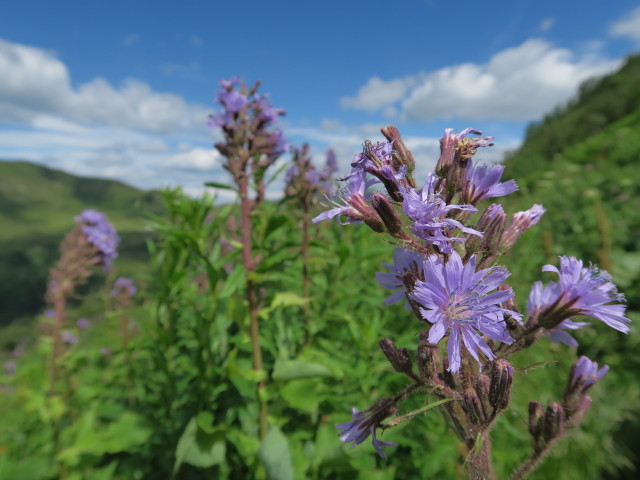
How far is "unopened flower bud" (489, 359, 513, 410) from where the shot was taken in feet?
4.34

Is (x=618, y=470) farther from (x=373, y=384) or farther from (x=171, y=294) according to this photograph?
(x=171, y=294)

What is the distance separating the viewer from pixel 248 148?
3557 mm

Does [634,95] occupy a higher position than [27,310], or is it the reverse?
[634,95]

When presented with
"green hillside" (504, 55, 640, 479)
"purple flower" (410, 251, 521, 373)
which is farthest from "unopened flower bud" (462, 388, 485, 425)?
"green hillside" (504, 55, 640, 479)

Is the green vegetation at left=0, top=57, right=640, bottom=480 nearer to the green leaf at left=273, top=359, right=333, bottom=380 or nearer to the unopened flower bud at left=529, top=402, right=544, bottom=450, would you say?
the green leaf at left=273, top=359, right=333, bottom=380

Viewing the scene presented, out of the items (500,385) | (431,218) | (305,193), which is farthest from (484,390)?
(305,193)

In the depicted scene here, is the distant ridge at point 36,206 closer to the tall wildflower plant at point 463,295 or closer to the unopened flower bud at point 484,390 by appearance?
the tall wildflower plant at point 463,295

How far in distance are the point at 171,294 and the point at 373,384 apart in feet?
5.64

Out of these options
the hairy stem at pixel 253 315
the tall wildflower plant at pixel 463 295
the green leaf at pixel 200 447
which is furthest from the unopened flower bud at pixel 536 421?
the green leaf at pixel 200 447

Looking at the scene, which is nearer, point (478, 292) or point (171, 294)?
point (478, 292)

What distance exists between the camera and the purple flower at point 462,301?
1.34 meters

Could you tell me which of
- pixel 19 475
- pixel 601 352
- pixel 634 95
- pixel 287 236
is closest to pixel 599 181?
pixel 601 352

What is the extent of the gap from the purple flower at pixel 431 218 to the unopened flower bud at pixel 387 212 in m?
0.09

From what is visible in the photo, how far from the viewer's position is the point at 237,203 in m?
3.33
